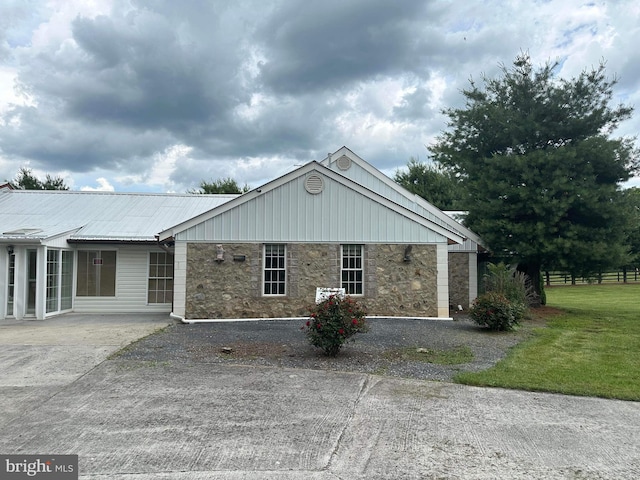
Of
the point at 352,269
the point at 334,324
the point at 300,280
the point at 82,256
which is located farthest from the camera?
the point at 82,256

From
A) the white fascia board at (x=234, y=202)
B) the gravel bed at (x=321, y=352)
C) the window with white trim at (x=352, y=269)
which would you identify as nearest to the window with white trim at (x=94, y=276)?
the white fascia board at (x=234, y=202)

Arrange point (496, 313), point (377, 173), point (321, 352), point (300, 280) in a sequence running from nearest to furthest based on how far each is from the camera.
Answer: point (321, 352) < point (496, 313) < point (300, 280) < point (377, 173)

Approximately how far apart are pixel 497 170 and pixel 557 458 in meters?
15.2

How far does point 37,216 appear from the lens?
1752 centimetres

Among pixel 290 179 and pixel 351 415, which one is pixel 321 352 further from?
pixel 290 179

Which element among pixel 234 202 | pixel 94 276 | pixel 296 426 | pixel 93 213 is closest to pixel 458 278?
pixel 234 202

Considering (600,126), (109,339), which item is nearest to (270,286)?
(109,339)

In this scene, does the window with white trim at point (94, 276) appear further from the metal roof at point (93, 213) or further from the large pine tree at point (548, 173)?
the large pine tree at point (548, 173)

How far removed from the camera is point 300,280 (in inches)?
560

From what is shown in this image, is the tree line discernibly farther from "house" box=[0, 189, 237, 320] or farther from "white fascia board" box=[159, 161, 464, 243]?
"house" box=[0, 189, 237, 320]

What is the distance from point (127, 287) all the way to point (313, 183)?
24.3ft

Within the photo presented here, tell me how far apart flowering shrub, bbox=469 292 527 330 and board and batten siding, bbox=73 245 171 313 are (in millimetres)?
10484

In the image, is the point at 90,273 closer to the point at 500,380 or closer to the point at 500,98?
the point at 500,380

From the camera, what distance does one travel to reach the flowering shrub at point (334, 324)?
8.65 meters
